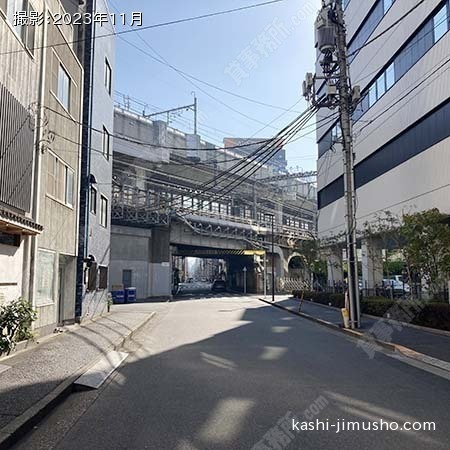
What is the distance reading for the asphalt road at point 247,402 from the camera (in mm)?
5207

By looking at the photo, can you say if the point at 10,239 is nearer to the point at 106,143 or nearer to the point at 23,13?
the point at 23,13

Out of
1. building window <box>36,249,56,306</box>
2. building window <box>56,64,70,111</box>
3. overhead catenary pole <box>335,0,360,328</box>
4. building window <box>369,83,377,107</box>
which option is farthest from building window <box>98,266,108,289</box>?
building window <box>369,83,377,107</box>

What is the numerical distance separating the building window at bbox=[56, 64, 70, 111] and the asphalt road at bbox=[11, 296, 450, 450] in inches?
337

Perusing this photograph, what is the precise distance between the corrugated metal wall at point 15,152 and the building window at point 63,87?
357cm

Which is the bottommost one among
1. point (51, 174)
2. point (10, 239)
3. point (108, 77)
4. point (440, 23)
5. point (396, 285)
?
point (396, 285)

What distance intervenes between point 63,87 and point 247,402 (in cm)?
1264

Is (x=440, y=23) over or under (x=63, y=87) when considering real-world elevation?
over

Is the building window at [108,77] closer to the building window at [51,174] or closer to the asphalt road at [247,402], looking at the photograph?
the building window at [51,174]

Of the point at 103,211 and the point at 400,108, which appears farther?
the point at 400,108

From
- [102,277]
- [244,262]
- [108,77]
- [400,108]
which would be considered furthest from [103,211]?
[244,262]

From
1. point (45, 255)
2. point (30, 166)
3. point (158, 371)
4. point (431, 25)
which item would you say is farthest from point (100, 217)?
point (431, 25)

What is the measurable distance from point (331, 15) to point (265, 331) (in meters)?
11.3

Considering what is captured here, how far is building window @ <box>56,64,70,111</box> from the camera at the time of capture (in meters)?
15.1

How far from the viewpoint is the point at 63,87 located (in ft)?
51.3
